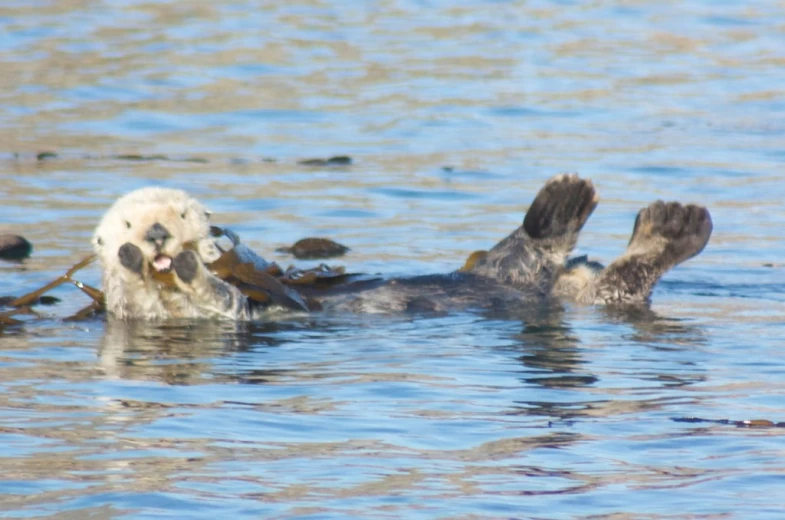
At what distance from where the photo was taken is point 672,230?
5578 millimetres

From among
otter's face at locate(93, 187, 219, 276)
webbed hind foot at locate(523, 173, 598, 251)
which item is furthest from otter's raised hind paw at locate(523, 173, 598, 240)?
otter's face at locate(93, 187, 219, 276)

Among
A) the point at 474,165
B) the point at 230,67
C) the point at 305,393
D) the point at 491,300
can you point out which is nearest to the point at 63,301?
the point at 491,300

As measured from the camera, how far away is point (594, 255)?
724 cm

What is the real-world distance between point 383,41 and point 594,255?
855 centimetres

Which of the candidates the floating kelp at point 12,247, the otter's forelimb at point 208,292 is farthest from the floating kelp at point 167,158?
the otter's forelimb at point 208,292

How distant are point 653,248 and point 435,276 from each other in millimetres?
880

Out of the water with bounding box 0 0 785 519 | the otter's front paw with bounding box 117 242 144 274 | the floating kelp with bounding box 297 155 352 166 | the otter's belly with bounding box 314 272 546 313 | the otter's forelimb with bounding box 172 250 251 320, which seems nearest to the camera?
the water with bounding box 0 0 785 519

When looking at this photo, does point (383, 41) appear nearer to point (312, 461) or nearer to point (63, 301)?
point (63, 301)

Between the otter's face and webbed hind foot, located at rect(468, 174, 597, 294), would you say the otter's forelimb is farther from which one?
webbed hind foot, located at rect(468, 174, 597, 294)

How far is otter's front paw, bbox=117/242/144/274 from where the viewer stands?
5.09m

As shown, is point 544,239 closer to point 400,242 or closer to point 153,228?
point 153,228

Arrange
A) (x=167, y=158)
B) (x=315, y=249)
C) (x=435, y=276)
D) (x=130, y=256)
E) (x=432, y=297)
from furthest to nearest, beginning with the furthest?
(x=167, y=158), (x=315, y=249), (x=435, y=276), (x=432, y=297), (x=130, y=256)

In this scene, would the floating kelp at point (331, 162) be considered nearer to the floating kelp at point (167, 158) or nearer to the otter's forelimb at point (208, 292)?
the floating kelp at point (167, 158)

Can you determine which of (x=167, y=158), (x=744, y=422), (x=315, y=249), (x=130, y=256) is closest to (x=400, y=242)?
(x=315, y=249)
